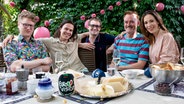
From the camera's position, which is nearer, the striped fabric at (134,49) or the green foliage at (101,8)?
the striped fabric at (134,49)

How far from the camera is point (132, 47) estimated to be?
2.34 m

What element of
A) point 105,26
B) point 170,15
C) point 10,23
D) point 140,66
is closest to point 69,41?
point 140,66

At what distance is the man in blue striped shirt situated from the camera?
2242mm

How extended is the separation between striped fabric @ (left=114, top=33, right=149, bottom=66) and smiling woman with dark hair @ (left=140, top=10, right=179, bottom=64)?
0.06 metres

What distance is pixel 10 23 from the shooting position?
16.6 feet

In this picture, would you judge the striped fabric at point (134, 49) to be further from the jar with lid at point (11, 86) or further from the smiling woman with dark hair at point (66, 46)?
the jar with lid at point (11, 86)

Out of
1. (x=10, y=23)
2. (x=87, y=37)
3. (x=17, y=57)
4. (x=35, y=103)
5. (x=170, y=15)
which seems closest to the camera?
(x=35, y=103)

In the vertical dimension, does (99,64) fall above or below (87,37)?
below

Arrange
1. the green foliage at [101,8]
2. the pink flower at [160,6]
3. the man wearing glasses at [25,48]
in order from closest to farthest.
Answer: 1. the man wearing glasses at [25,48]
2. the pink flower at [160,6]
3. the green foliage at [101,8]

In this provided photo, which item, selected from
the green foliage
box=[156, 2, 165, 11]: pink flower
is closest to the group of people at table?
the green foliage

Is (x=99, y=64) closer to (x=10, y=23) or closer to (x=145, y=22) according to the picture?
(x=145, y=22)

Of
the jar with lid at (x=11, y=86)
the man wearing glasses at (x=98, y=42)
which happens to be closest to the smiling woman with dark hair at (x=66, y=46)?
the man wearing glasses at (x=98, y=42)

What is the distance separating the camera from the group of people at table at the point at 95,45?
2.06m

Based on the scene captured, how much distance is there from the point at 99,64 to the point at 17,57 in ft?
3.56
